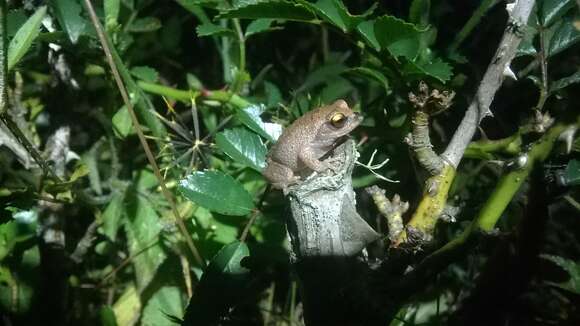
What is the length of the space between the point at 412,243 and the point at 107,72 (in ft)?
2.83

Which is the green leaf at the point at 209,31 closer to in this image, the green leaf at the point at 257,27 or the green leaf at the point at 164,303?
the green leaf at the point at 257,27

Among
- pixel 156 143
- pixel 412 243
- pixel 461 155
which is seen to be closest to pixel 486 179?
pixel 461 155

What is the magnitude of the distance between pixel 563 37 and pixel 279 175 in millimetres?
589

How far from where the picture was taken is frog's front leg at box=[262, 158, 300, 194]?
1062mm

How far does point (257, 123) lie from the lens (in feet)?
3.82

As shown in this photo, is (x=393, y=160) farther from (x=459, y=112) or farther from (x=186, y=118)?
(x=186, y=118)

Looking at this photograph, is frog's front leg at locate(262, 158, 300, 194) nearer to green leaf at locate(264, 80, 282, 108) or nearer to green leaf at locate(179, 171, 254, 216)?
green leaf at locate(179, 171, 254, 216)

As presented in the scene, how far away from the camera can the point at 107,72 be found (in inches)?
52.4

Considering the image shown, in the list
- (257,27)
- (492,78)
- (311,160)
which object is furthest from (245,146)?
(492,78)

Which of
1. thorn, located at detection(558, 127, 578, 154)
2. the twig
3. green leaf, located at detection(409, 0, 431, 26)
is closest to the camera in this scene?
thorn, located at detection(558, 127, 578, 154)

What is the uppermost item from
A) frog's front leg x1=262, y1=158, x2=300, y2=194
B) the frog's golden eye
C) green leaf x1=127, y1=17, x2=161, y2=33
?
green leaf x1=127, y1=17, x2=161, y2=33

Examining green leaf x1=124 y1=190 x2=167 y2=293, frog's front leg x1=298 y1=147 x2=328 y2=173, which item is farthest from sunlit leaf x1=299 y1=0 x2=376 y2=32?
green leaf x1=124 y1=190 x2=167 y2=293

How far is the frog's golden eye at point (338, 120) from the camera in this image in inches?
43.6

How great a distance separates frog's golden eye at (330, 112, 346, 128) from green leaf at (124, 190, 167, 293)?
0.58m
